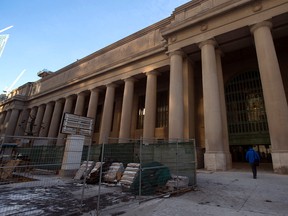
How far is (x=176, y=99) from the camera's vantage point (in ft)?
58.7

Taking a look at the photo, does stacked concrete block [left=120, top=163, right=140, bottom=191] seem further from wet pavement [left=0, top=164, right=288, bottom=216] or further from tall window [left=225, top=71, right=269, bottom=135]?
tall window [left=225, top=71, right=269, bottom=135]

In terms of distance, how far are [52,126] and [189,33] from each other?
94.4ft

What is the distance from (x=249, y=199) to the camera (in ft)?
19.4

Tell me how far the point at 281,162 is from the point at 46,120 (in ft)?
127

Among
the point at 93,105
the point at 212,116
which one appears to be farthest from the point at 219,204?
the point at 93,105

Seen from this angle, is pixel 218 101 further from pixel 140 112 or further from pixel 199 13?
pixel 140 112

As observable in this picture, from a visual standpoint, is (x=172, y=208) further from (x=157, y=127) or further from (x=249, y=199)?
(x=157, y=127)

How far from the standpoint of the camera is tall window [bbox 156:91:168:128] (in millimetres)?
27628

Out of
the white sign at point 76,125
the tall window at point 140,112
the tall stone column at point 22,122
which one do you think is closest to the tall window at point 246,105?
the tall window at point 140,112

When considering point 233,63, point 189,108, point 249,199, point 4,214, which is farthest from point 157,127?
point 4,214

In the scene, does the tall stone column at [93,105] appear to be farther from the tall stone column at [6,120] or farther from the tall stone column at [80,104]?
the tall stone column at [6,120]

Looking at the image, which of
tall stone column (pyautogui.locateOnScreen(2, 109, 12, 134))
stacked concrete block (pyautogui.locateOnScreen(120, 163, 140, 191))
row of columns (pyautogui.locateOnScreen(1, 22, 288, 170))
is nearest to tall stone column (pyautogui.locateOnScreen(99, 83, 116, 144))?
row of columns (pyautogui.locateOnScreen(1, 22, 288, 170))

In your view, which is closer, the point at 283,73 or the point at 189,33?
the point at 189,33

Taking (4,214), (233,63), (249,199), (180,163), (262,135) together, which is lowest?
(4,214)
